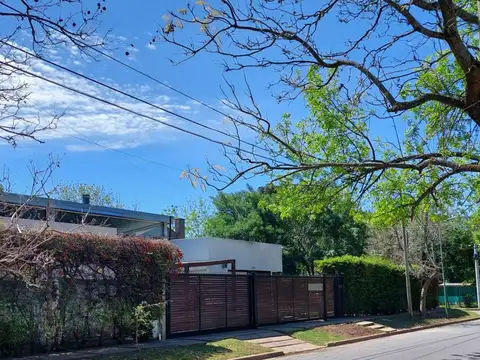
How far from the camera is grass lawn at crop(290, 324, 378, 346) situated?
1798cm

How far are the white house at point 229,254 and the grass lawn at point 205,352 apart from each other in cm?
727

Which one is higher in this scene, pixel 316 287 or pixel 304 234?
pixel 304 234

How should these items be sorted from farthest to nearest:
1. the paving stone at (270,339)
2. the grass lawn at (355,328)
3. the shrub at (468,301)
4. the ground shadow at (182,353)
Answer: the shrub at (468,301), the grass lawn at (355,328), the paving stone at (270,339), the ground shadow at (182,353)

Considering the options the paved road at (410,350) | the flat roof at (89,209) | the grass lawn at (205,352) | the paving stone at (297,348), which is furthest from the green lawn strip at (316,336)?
the flat roof at (89,209)

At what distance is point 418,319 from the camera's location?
27250 millimetres

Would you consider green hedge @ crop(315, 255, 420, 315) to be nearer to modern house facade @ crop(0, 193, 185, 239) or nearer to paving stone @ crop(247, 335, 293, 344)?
modern house facade @ crop(0, 193, 185, 239)

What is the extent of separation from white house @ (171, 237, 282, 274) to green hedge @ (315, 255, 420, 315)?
8.39ft

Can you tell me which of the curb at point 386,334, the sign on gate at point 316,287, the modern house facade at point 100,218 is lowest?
the curb at point 386,334

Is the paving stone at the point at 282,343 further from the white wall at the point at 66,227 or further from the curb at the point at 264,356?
the white wall at the point at 66,227

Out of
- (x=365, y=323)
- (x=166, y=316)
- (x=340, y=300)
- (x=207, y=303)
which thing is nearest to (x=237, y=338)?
(x=207, y=303)

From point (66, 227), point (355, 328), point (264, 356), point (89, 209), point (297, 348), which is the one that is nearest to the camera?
point (264, 356)

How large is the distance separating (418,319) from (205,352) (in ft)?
56.6

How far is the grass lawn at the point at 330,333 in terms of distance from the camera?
59.0 ft

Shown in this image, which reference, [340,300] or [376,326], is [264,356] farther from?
[340,300]
